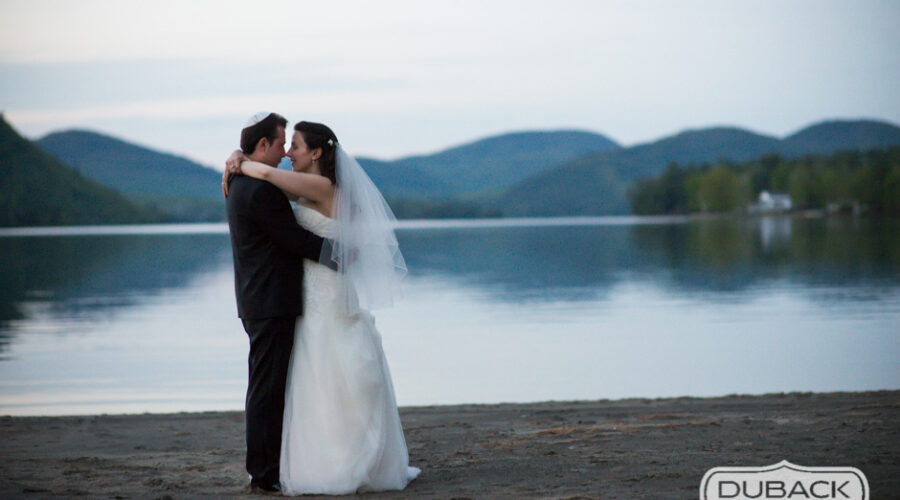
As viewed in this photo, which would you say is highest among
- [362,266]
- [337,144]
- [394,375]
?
[337,144]

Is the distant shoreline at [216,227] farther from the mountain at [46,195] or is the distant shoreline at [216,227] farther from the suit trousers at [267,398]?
the suit trousers at [267,398]

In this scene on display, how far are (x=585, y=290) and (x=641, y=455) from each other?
20.5 meters

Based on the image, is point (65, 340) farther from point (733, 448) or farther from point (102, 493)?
point (733, 448)

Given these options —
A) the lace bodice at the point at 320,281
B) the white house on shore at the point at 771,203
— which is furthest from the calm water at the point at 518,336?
the white house on shore at the point at 771,203

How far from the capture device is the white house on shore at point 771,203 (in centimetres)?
18300

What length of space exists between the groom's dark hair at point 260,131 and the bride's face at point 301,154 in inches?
5.5

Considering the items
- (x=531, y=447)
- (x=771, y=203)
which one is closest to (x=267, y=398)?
(x=531, y=447)

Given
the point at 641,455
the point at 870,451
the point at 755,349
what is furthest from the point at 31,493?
the point at 755,349

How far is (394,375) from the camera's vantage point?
47.1ft

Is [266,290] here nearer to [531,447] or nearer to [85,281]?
[531,447]

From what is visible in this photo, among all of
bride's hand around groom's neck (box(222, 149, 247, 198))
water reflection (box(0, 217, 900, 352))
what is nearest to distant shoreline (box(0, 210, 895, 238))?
water reflection (box(0, 217, 900, 352))

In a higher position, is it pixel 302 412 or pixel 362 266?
pixel 362 266

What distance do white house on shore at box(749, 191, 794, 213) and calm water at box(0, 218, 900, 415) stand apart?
154m

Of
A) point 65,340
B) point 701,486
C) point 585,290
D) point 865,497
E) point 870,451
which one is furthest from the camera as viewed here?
point 585,290
